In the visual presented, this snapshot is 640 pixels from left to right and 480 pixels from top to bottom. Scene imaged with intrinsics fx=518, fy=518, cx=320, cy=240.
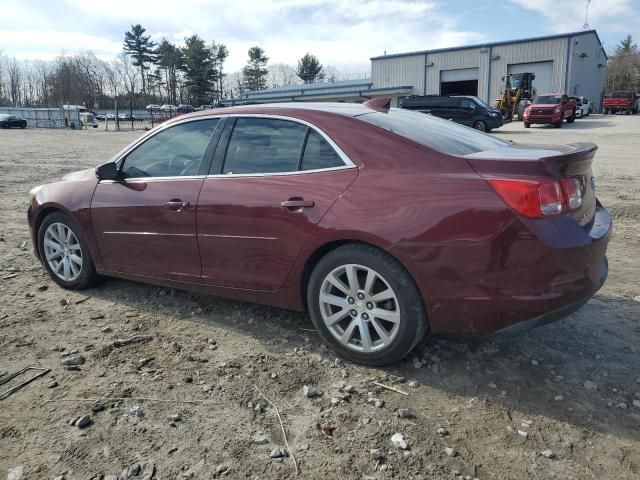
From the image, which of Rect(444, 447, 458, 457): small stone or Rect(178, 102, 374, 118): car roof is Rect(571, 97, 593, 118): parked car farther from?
Rect(444, 447, 458, 457): small stone

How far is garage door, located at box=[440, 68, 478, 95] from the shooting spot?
45031mm

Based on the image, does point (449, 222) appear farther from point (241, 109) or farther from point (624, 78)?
point (624, 78)

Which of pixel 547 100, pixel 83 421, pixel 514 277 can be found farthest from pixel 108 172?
pixel 547 100

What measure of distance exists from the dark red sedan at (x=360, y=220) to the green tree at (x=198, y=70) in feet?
251

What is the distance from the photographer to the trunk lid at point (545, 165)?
2.81 meters

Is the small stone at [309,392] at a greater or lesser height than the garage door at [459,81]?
lesser

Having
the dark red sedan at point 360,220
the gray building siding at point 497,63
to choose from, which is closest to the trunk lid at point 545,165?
the dark red sedan at point 360,220

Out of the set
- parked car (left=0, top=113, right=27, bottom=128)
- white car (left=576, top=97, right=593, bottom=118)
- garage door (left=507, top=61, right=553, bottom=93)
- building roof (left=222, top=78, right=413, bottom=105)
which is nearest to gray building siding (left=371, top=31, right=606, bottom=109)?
garage door (left=507, top=61, right=553, bottom=93)

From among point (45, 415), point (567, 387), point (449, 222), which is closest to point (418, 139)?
point (449, 222)

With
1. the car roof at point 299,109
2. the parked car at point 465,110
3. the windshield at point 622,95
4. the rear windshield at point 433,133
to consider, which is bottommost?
the rear windshield at point 433,133

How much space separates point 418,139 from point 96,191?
2.81m

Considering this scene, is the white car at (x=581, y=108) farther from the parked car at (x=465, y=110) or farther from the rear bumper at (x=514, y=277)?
the rear bumper at (x=514, y=277)

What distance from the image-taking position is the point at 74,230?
4629 millimetres

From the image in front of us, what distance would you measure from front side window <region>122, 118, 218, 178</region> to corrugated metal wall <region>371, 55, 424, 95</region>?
46.3 metres
